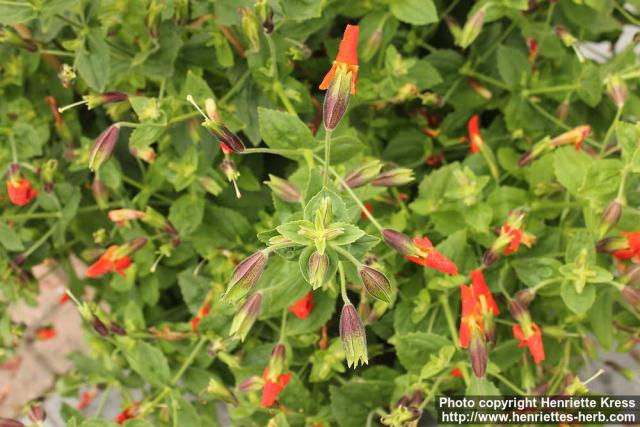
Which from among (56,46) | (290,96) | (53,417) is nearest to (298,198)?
(290,96)

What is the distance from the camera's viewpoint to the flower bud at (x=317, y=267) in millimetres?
522

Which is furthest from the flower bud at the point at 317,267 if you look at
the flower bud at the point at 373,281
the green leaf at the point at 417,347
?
the green leaf at the point at 417,347

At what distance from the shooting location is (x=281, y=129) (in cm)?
69

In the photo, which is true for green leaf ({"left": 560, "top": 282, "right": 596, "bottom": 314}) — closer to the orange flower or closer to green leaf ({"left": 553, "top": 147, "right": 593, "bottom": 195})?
green leaf ({"left": 553, "top": 147, "right": 593, "bottom": 195})

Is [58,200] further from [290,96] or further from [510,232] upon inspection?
[510,232]

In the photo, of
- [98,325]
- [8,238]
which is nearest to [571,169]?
[98,325]

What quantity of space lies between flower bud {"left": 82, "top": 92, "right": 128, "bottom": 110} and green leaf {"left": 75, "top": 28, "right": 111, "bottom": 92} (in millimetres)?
31

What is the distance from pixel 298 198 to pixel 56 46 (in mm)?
489

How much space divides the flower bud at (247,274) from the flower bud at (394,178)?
0.61 feet

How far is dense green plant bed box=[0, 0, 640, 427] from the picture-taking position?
71 centimetres

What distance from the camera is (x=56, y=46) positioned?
0.95 meters

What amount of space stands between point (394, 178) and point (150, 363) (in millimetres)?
398

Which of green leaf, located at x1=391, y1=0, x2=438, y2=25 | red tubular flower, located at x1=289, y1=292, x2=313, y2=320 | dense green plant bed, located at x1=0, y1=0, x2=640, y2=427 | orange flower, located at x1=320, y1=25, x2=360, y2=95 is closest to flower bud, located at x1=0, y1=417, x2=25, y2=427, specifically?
dense green plant bed, located at x1=0, y1=0, x2=640, y2=427

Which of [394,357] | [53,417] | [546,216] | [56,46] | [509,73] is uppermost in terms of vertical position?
[56,46]
